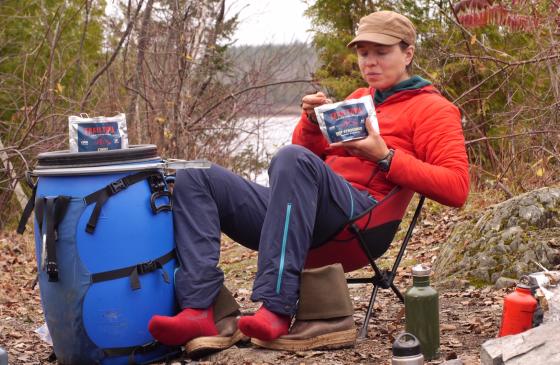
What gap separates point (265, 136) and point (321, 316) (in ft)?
27.4

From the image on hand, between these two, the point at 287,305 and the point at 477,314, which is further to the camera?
the point at 477,314

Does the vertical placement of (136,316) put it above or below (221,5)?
below

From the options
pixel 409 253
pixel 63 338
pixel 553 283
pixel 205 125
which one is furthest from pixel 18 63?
pixel 553 283

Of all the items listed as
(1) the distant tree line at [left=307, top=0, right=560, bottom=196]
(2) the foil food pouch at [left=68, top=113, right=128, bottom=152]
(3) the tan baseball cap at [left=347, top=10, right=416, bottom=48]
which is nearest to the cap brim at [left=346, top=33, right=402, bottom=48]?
(3) the tan baseball cap at [left=347, top=10, right=416, bottom=48]

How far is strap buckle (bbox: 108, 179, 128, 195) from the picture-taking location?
3.35m

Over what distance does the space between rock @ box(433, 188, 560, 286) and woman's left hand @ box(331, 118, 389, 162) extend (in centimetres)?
129

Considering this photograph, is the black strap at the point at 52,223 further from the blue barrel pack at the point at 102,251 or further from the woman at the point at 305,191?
the woman at the point at 305,191

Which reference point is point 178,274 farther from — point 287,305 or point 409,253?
point 409,253

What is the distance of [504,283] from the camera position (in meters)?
4.25

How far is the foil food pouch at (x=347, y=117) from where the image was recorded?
3.34 metres

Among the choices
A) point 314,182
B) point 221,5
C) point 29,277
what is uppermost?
point 221,5

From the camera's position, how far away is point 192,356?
11.2 feet

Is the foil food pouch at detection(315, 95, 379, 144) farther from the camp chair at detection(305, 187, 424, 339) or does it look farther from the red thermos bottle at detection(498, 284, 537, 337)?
the red thermos bottle at detection(498, 284, 537, 337)

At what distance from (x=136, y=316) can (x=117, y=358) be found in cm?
19
